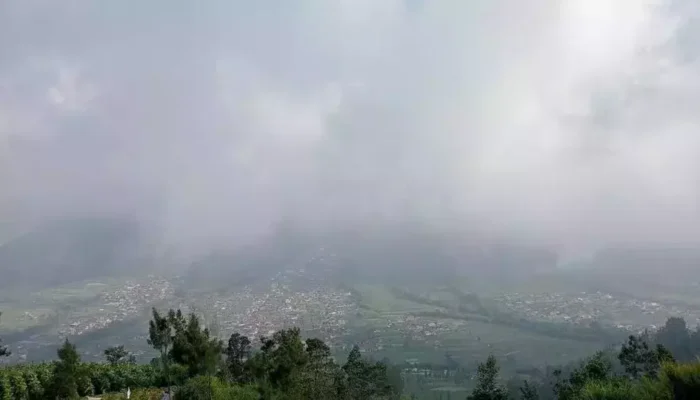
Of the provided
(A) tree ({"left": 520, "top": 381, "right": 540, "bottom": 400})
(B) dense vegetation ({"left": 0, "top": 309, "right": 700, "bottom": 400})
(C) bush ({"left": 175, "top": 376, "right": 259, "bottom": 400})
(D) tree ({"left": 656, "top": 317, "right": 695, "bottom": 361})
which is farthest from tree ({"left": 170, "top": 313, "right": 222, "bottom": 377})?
(D) tree ({"left": 656, "top": 317, "right": 695, "bottom": 361})

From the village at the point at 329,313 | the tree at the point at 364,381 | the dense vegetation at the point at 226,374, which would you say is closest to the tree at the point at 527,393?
the dense vegetation at the point at 226,374

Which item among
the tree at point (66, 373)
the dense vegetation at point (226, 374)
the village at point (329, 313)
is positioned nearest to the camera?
the tree at point (66, 373)

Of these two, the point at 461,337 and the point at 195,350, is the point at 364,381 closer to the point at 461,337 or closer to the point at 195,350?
the point at 195,350

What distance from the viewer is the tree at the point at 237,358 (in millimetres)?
42272

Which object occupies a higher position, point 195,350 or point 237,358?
point 195,350

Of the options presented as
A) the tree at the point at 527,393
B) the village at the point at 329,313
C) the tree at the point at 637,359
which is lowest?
the tree at the point at 527,393

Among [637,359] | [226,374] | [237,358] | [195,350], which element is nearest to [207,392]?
[195,350]

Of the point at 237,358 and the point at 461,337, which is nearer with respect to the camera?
the point at 237,358

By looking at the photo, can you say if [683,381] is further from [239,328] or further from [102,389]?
[239,328]

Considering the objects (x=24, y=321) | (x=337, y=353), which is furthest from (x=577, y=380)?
(x=24, y=321)

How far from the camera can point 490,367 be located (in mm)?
37500

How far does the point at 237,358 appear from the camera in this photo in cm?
4597

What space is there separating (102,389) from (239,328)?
8961 cm

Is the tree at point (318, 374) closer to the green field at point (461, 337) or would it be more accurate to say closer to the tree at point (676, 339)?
the tree at point (676, 339)
